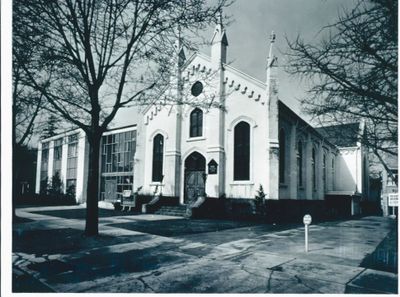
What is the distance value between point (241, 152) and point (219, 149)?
1228 millimetres

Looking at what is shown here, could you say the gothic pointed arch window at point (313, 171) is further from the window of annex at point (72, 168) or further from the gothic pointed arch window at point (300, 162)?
the window of annex at point (72, 168)

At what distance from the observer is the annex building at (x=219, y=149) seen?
1562 centimetres

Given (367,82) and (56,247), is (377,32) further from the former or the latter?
(56,247)

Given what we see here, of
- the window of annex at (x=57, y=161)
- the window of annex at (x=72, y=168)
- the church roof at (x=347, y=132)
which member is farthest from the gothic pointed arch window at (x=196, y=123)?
the window of annex at (x=57, y=161)

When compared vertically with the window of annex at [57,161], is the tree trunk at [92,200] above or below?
below

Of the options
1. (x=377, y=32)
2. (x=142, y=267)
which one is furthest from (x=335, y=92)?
(x=142, y=267)

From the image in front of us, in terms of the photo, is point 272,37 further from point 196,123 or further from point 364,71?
point 196,123

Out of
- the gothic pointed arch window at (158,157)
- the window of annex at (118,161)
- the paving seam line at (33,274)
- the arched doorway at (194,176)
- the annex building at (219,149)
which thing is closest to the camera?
the paving seam line at (33,274)

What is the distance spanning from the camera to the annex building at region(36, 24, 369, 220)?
615 inches

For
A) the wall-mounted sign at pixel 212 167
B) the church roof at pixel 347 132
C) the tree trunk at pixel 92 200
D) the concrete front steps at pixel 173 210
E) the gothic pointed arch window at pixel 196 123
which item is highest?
the gothic pointed arch window at pixel 196 123

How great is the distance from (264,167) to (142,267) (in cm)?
1098

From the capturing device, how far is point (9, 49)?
5.70 meters

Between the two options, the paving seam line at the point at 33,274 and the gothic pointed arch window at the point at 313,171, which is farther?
the gothic pointed arch window at the point at 313,171

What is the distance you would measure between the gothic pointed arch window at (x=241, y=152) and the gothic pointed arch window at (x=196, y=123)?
2.49 m
